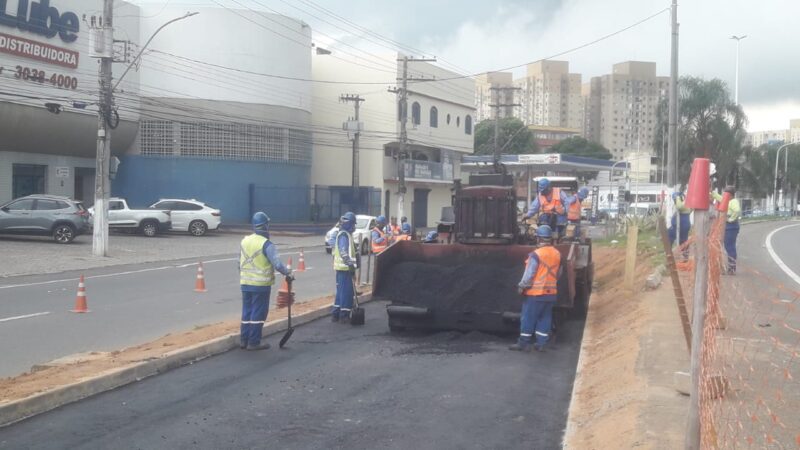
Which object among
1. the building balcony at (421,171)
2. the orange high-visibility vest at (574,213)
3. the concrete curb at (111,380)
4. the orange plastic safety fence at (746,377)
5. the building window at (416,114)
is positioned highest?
the building window at (416,114)

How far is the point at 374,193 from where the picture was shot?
52375mm

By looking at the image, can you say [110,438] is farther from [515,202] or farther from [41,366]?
[515,202]

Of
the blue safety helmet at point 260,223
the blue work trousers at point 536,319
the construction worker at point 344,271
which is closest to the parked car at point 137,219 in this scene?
the construction worker at point 344,271

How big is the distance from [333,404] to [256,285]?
10.1 feet

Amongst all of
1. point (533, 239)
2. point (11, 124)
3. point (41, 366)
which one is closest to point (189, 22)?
point (11, 124)

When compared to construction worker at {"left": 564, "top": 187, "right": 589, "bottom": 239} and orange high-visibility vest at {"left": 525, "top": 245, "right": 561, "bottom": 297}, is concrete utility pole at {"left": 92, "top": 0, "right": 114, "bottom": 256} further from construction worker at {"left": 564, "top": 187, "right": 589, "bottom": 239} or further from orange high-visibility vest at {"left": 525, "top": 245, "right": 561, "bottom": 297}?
orange high-visibility vest at {"left": 525, "top": 245, "right": 561, "bottom": 297}

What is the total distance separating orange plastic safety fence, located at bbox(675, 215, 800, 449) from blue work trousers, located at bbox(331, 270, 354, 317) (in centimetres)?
537

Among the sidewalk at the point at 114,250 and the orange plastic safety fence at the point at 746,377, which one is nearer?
the orange plastic safety fence at the point at 746,377

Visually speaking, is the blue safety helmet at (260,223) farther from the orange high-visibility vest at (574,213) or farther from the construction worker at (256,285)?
the orange high-visibility vest at (574,213)

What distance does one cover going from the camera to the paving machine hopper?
11805mm

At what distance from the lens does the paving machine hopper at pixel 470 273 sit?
465 inches

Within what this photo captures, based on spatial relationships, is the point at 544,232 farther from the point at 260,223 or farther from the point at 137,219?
the point at 137,219

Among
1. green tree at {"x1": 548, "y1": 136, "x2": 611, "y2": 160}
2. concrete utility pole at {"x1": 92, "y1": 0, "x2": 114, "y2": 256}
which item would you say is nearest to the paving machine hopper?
concrete utility pole at {"x1": 92, "y1": 0, "x2": 114, "y2": 256}

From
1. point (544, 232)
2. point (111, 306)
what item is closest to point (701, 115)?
point (544, 232)
